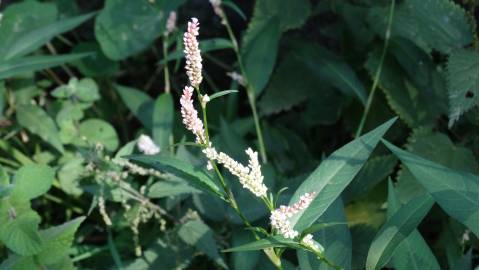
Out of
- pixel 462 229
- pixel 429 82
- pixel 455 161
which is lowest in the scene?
pixel 462 229

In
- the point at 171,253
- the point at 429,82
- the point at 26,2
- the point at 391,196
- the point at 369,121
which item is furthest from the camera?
the point at 26,2

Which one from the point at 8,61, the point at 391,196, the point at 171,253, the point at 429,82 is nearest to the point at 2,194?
the point at 171,253

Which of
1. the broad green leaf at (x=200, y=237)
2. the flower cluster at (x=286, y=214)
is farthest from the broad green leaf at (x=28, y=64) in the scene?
the flower cluster at (x=286, y=214)

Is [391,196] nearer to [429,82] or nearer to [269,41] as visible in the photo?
[429,82]

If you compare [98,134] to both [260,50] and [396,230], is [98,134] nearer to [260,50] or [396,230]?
[260,50]

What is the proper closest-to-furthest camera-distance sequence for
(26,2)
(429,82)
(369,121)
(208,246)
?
(208,246) → (429,82) → (369,121) → (26,2)

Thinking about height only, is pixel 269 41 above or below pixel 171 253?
above

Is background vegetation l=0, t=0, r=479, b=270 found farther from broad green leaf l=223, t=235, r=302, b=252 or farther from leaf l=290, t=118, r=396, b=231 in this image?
broad green leaf l=223, t=235, r=302, b=252

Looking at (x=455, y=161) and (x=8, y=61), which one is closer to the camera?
(x=455, y=161)
